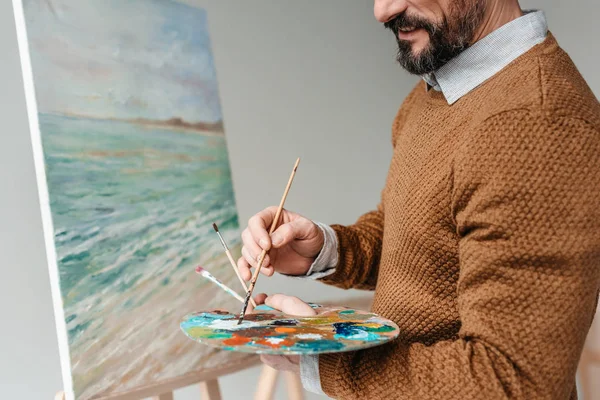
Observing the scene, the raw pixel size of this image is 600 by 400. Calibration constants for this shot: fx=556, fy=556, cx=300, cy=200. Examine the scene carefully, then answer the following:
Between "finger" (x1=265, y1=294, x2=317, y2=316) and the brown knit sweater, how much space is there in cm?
8

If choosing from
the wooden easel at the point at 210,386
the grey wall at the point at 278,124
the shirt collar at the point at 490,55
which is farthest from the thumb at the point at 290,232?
the grey wall at the point at 278,124

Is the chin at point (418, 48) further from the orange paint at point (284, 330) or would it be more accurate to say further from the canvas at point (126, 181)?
the canvas at point (126, 181)

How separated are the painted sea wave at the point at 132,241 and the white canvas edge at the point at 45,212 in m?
0.01

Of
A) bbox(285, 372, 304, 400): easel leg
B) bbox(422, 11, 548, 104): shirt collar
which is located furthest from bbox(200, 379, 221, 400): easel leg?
bbox(422, 11, 548, 104): shirt collar

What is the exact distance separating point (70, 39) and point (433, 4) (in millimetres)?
811

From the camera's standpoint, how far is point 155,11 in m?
1.45

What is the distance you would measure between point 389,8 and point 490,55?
0.19 metres

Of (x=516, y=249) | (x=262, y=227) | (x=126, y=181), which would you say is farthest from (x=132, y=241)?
(x=516, y=249)

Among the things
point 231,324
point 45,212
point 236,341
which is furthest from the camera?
point 45,212

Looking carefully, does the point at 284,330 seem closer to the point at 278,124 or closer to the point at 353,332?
the point at 353,332

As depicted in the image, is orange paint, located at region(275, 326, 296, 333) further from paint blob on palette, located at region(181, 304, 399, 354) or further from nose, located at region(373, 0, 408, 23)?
nose, located at region(373, 0, 408, 23)

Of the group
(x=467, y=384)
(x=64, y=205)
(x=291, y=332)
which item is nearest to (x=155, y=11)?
(x=64, y=205)

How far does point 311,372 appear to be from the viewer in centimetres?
85

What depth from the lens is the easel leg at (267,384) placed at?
147 centimetres
